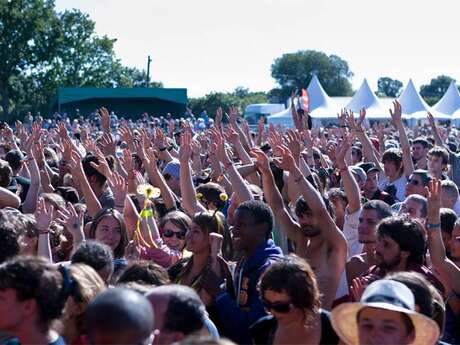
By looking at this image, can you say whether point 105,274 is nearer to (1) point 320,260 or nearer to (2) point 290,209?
(1) point 320,260

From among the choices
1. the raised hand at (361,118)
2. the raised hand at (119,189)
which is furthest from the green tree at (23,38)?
the raised hand at (119,189)

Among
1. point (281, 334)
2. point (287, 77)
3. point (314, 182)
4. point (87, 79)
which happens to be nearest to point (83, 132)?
point (314, 182)

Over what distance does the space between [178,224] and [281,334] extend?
1904 millimetres

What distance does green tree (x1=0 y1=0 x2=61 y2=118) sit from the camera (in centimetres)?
5931

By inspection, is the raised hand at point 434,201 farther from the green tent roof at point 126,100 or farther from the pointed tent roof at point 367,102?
the green tent roof at point 126,100

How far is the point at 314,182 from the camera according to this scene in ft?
24.6

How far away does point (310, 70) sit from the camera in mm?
124750

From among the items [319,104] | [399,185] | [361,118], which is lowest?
[399,185]

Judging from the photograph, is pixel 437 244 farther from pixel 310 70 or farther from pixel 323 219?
pixel 310 70

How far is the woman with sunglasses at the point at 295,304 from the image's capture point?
3.95m

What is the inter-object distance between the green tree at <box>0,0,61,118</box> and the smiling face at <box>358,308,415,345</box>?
5607 cm

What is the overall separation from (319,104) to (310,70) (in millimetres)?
87693

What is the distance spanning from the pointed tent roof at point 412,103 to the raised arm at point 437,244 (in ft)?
108

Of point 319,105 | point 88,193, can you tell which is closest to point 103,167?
point 88,193
